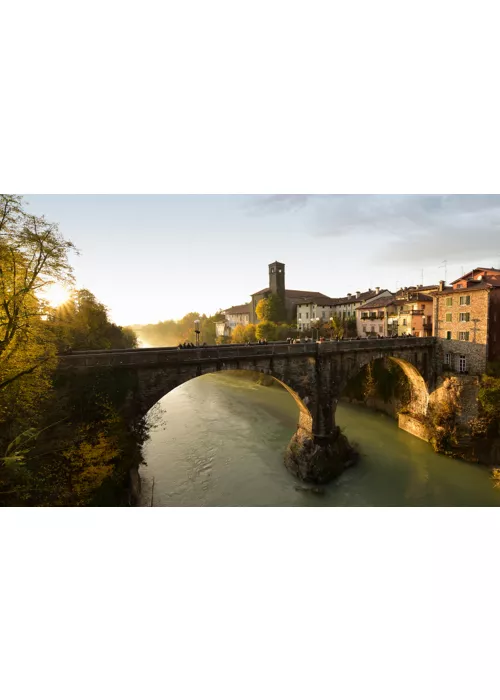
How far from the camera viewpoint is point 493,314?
17.6m

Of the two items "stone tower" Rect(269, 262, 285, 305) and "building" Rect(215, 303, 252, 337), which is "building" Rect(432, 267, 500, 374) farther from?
"building" Rect(215, 303, 252, 337)

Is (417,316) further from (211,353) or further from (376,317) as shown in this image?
(211,353)

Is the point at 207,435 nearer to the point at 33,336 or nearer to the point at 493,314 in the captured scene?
the point at 33,336

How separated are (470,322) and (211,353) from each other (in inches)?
707

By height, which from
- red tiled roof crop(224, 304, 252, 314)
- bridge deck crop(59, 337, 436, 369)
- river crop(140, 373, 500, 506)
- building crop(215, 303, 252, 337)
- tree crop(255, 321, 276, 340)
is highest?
red tiled roof crop(224, 304, 252, 314)

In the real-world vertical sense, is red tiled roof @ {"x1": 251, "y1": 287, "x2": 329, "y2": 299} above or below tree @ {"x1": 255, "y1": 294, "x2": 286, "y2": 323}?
above

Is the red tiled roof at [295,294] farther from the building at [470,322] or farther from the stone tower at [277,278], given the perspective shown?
the building at [470,322]

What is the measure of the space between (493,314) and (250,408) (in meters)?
21.1

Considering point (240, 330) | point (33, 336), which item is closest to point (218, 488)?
point (33, 336)

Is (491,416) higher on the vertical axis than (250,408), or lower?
higher

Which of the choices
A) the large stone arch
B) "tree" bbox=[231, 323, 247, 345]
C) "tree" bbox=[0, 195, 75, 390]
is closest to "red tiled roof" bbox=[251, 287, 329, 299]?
"tree" bbox=[231, 323, 247, 345]

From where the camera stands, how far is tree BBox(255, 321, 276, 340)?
41062 millimetres

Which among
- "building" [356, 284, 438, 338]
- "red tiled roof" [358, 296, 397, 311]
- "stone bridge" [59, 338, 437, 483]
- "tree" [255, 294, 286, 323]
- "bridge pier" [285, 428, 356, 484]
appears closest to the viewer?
"stone bridge" [59, 338, 437, 483]

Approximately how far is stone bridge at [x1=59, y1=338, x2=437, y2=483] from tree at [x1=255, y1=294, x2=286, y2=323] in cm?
2971
